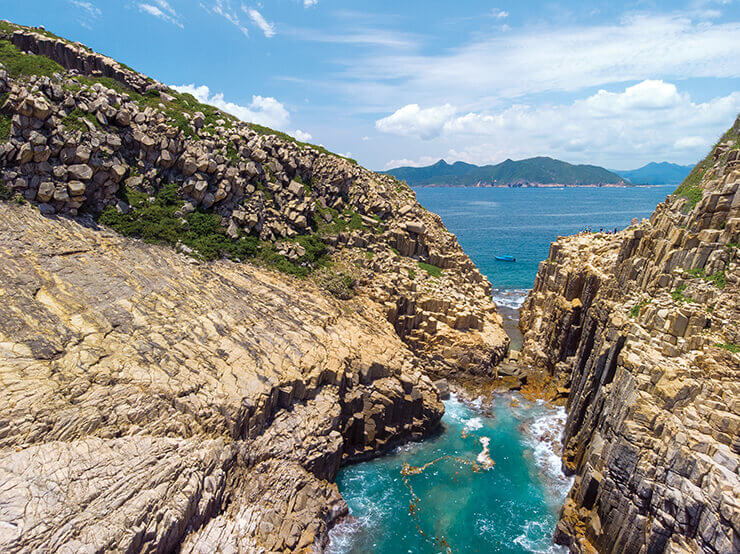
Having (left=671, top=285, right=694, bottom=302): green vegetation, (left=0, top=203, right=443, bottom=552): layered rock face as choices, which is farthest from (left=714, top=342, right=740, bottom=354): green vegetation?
(left=0, top=203, right=443, bottom=552): layered rock face

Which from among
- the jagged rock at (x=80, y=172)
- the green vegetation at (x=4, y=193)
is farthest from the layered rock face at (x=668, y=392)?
the green vegetation at (x=4, y=193)

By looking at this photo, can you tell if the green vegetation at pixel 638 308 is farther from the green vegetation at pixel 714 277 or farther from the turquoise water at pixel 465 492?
the turquoise water at pixel 465 492

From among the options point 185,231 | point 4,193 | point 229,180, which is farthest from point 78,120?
point 229,180

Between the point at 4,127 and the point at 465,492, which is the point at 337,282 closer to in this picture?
the point at 465,492

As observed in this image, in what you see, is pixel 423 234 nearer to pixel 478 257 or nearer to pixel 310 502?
pixel 310 502

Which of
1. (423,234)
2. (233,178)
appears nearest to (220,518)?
(233,178)

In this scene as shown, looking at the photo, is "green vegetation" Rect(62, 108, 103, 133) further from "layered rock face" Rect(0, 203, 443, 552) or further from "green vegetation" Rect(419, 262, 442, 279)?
"green vegetation" Rect(419, 262, 442, 279)

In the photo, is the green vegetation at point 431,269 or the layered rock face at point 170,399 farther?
the green vegetation at point 431,269
